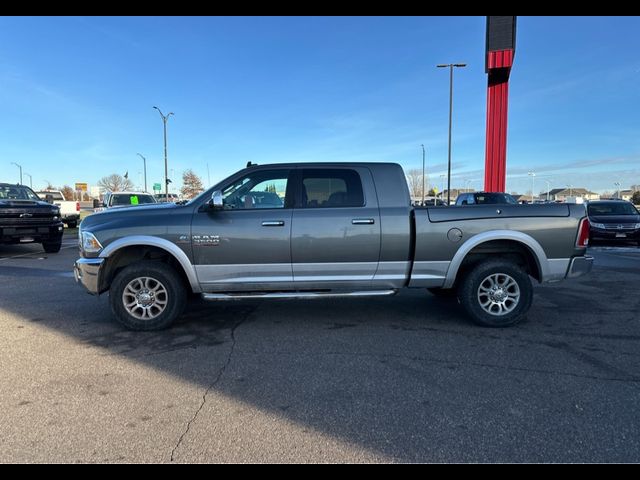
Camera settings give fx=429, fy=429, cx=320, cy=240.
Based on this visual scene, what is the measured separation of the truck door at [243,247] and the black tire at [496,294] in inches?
84.8

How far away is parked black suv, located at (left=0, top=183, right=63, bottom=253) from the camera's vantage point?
37.0 feet

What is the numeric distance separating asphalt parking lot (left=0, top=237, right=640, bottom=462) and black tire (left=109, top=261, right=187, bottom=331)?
0.16 meters

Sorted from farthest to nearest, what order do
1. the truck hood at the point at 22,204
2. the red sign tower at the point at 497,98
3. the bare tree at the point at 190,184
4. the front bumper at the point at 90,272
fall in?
the bare tree at the point at 190,184 → the red sign tower at the point at 497,98 → the truck hood at the point at 22,204 → the front bumper at the point at 90,272

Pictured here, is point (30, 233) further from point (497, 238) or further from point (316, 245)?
point (497, 238)

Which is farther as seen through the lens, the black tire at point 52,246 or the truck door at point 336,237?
the black tire at point 52,246

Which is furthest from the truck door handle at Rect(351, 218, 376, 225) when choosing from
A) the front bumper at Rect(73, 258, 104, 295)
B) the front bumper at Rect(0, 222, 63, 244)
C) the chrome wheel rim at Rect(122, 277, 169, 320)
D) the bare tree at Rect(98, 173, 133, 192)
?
the bare tree at Rect(98, 173, 133, 192)

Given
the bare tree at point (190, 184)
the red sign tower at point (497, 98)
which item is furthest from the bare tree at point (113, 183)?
the red sign tower at point (497, 98)

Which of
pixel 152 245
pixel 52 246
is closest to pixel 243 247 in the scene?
pixel 152 245

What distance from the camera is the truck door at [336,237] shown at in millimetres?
4977

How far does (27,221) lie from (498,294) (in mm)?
12001

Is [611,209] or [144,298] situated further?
[611,209]

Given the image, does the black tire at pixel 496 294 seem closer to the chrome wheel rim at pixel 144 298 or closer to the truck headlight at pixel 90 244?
the chrome wheel rim at pixel 144 298

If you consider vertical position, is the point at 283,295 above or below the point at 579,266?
below

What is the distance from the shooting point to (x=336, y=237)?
4.98 meters
